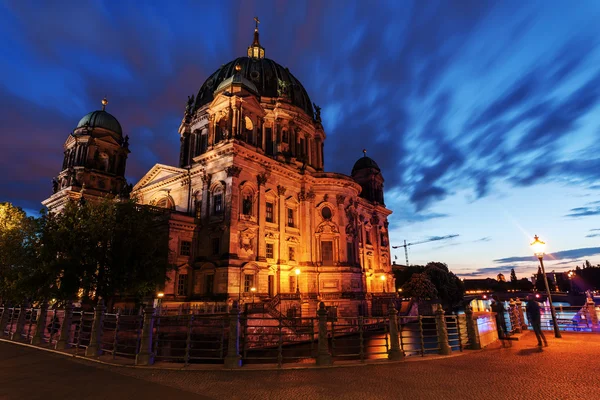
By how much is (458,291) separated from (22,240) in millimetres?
68702

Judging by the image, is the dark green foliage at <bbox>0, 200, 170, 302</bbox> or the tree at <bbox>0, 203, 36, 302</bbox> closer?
the dark green foliage at <bbox>0, 200, 170, 302</bbox>

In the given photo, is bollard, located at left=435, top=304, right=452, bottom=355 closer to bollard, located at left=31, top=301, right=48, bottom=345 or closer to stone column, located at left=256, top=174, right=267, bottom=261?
bollard, located at left=31, top=301, right=48, bottom=345

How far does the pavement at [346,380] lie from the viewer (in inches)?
337

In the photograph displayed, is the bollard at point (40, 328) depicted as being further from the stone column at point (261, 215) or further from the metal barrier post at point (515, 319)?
the metal barrier post at point (515, 319)

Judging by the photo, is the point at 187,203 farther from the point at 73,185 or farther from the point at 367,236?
the point at 367,236

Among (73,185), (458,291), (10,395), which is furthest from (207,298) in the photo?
(458,291)

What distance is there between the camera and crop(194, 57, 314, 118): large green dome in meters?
52.6

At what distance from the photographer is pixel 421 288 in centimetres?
5750

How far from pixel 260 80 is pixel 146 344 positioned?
4704 cm

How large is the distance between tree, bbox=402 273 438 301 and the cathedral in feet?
11.6

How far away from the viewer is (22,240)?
34.5 meters

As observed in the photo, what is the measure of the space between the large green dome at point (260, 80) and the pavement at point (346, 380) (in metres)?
45.7

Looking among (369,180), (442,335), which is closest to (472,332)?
(442,335)

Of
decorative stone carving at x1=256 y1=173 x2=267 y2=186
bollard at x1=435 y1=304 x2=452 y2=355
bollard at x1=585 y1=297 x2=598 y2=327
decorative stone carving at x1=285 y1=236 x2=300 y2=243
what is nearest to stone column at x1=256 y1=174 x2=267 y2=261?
decorative stone carving at x1=256 y1=173 x2=267 y2=186
